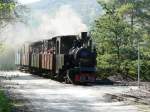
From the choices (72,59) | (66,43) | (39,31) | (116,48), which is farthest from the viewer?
(39,31)

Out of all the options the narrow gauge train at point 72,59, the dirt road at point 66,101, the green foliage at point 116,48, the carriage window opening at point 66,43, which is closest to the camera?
the dirt road at point 66,101

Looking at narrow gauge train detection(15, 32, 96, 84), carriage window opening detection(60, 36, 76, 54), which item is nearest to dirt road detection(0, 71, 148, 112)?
narrow gauge train detection(15, 32, 96, 84)

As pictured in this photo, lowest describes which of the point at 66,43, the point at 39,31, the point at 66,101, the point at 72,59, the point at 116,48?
the point at 66,101

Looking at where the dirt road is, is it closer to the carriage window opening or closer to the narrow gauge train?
the narrow gauge train

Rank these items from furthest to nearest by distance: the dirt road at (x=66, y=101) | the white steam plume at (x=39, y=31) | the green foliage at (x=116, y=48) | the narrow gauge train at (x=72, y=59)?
the white steam plume at (x=39, y=31), the green foliage at (x=116, y=48), the narrow gauge train at (x=72, y=59), the dirt road at (x=66, y=101)

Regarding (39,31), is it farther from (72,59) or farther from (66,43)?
(72,59)

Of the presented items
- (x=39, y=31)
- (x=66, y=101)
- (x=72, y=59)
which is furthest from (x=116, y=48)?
(x=39, y=31)

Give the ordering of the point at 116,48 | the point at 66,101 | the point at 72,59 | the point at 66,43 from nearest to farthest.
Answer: the point at 66,101 → the point at 72,59 → the point at 66,43 → the point at 116,48

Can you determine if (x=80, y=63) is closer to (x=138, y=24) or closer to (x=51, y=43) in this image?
(x=51, y=43)

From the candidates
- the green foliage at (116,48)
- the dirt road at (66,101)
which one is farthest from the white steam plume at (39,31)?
the dirt road at (66,101)

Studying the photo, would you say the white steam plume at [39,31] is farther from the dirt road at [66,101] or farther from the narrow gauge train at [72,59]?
the dirt road at [66,101]

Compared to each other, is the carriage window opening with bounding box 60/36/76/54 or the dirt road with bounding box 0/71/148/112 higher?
the carriage window opening with bounding box 60/36/76/54

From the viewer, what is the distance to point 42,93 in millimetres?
25953

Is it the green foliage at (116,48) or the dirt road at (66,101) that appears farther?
the green foliage at (116,48)
